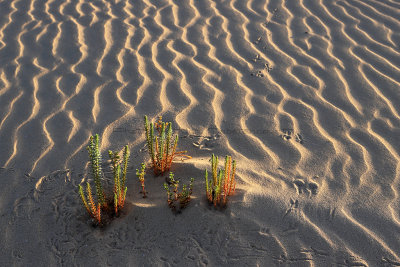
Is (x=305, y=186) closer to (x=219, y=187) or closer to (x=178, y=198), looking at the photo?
(x=219, y=187)

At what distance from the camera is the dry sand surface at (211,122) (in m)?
2.14

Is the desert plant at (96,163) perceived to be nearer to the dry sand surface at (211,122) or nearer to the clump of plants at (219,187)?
the dry sand surface at (211,122)

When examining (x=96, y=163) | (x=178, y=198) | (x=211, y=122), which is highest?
(x=96, y=163)

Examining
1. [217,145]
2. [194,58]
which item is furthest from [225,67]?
[217,145]

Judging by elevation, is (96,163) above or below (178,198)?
→ above

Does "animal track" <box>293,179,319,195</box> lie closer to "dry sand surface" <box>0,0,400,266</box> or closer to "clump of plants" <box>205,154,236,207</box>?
"dry sand surface" <box>0,0,400,266</box>

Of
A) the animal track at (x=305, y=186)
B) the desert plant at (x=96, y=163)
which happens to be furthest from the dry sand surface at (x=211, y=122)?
the desert plant at (x=96, y=163)

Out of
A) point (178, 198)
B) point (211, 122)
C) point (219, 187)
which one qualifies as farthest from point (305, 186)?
point (211, 122)

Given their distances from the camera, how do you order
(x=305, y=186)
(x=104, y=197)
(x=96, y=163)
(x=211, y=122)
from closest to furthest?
1. (x=96, y=163)
2. (x=104, y=197)
3. (x=305, y=186)
4. (x=211, y=122)

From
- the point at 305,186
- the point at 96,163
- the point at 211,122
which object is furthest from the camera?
the point at 211,122

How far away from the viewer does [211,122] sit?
3.10 meters

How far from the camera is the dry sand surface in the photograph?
214 cm

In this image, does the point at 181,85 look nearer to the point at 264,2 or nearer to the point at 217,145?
the point at 217,145

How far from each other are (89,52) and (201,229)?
271cm
